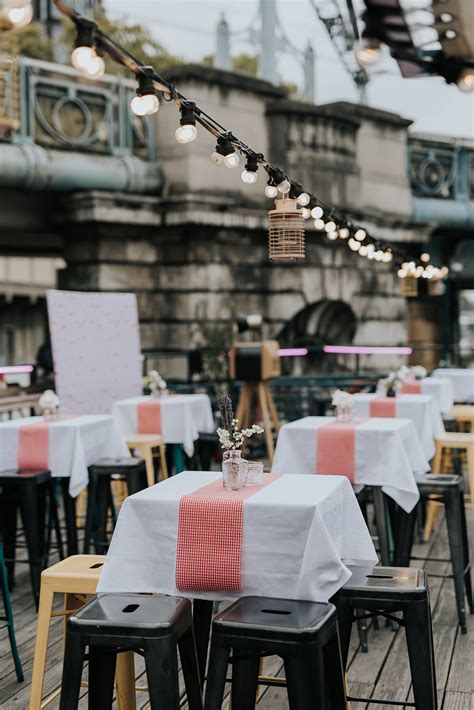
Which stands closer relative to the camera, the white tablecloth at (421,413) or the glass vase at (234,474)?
the glass vase at (234,474)

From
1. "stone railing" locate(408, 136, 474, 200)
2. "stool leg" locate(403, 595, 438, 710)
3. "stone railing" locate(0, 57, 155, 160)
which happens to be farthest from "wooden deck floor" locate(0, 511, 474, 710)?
"stone railing" locate(408, 136, 474, 200)

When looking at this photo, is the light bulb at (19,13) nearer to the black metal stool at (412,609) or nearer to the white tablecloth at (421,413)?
the black metal stool at (412,609)

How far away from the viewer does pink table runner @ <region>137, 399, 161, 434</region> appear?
7.98m

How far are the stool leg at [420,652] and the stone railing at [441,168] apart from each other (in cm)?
1416

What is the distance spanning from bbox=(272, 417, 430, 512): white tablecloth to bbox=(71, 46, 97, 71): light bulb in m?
2.92

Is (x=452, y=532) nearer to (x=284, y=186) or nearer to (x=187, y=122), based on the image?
(x=284, y=186)

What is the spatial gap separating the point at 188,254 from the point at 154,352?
1.44m

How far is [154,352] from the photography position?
40.8 feet

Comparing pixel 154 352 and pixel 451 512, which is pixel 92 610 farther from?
pixel 154 352

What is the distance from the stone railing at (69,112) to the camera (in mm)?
10875

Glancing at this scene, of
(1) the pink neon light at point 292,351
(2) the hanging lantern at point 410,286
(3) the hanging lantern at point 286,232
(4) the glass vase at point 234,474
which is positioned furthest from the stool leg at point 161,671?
(2) the hanging lantern at point 410,286

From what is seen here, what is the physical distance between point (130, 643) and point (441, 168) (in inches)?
607

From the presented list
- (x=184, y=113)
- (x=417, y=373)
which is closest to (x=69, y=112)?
(x=417, y=373)

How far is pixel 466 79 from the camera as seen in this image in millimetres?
4004
